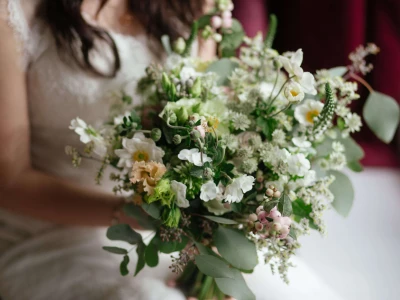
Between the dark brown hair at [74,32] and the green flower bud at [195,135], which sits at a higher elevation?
the dark brown hair at [74,32]

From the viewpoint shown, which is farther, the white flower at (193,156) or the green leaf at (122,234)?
the green leaf at (122,234)

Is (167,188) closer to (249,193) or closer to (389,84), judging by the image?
(249,193)

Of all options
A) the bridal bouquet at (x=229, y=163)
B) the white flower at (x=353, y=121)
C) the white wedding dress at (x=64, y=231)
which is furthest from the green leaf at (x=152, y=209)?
the white flower at (x=353, y=121)

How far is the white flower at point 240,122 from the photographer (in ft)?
2.08

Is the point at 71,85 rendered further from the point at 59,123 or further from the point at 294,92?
the point at 294,92

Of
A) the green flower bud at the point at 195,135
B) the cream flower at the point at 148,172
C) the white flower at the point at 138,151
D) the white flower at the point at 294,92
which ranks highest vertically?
the white flower at the point at 294,92

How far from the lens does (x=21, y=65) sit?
94 centimetres

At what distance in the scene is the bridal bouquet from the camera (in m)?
0.58

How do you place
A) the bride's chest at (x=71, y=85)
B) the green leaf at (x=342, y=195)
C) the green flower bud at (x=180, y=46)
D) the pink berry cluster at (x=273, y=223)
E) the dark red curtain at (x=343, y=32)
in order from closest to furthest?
the pink berry cluster at (x=273, y=223), the green leaf at (x=342, y=195), the green flower bud at (x=180, y=46), the bride's chest at (x=71, y=85), the dark red curtain at (x=343, y=32)

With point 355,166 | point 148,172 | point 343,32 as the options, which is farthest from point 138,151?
point 343,32

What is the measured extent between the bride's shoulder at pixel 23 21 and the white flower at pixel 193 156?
0.56m

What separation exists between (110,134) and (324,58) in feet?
2.65

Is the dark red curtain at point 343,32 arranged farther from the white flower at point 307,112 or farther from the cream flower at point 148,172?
the cream flower at point 148,172

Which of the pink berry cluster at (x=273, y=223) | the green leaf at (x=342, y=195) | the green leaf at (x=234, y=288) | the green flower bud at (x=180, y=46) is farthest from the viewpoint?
the green flower bud at (x=180, y=46)
